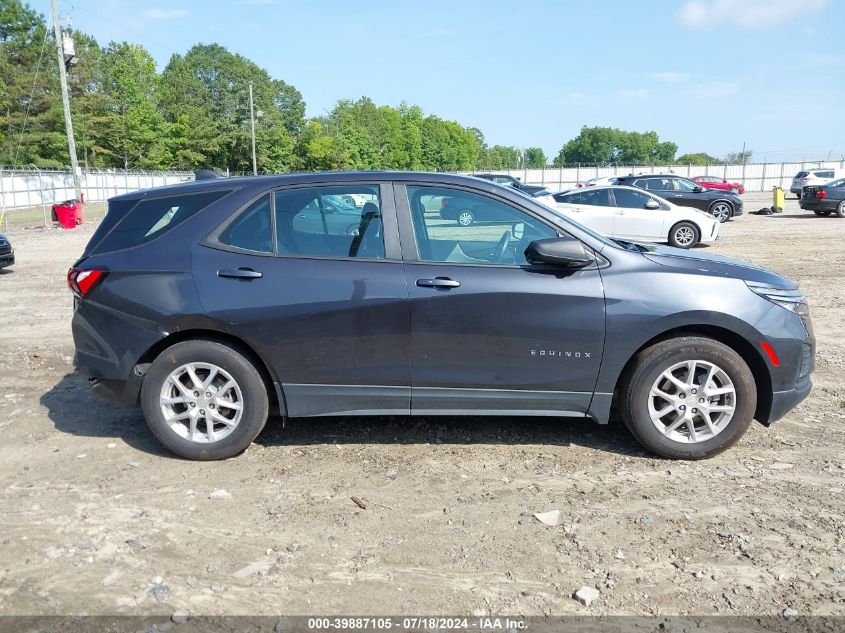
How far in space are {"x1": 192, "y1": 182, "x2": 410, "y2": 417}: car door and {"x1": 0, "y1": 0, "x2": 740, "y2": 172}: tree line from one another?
47.7 meters

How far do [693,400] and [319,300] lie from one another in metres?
2.42

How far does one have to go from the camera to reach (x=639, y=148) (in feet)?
558

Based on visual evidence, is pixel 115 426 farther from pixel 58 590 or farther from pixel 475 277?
pixel 475 277

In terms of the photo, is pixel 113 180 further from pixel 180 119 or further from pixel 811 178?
pixel 811 178

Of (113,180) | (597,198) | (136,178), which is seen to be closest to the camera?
(597,198)

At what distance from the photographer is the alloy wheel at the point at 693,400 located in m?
4.39

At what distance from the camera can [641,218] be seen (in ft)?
55.8

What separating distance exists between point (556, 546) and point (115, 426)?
11.2 ft

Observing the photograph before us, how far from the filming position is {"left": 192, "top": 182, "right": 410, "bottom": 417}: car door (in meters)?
4.38

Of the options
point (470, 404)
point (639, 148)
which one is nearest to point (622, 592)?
point (470, 404)

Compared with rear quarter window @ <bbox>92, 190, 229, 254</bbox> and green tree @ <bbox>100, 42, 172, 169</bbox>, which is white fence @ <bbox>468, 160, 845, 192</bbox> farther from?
rear quarter window @ <bbox>92, 190, 229, 254</bbox>

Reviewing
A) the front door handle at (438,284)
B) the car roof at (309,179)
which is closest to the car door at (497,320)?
the front door handle at (438,284)

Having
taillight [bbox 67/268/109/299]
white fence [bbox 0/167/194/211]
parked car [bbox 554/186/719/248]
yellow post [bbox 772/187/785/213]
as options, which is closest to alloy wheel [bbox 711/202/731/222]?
yellow post [bbox 772/187/785/213]

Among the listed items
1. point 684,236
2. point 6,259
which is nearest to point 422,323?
point 6,259
